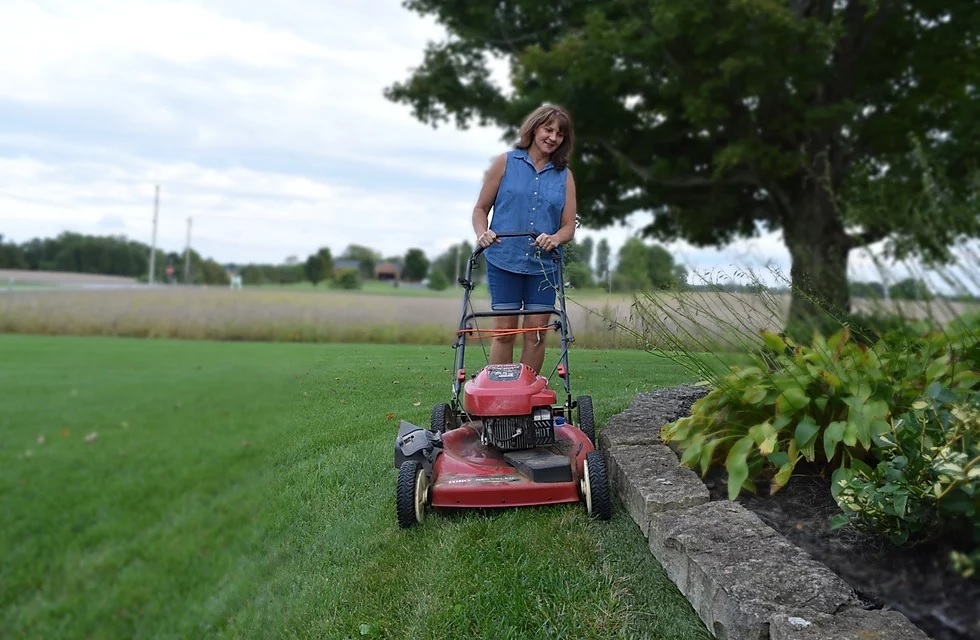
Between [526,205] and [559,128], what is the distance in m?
0.40

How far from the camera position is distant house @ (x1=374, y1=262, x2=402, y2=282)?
17.9 ft

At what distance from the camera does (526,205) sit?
3883 millimetres

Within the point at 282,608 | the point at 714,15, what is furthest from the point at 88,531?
the point at 714,15

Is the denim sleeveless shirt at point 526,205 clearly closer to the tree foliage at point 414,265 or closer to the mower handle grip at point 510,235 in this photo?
the mower handle grip at point 510,235

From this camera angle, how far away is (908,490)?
2.23 m

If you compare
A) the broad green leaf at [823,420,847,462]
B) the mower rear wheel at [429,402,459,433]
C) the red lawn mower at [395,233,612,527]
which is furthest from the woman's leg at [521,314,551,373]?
the broad green leaf at [823,420,847,462]

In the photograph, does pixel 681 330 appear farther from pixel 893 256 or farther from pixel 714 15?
pixel 714 15

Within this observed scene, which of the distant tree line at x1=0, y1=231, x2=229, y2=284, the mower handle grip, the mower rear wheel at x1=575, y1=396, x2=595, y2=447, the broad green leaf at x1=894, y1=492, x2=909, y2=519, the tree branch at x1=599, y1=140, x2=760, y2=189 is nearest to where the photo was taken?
the distant tree line at x1=0, y1=231, x2=229, y2=284

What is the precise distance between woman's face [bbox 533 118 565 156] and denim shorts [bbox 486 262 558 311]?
25.0 inches

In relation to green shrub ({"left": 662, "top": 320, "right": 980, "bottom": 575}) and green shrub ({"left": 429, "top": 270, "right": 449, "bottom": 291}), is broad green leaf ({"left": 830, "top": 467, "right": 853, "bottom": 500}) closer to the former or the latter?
green shrub ({"left": 662, "top": 320, "right": 980, "bottom": 575})

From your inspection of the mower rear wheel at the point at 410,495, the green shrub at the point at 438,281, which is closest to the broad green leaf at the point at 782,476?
the mower rear wheel at the point at 410,495

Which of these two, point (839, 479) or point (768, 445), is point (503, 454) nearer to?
point (768, 445)

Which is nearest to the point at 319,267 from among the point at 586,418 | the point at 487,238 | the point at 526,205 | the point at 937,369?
the point at 487,238

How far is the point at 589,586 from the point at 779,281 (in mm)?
1502
